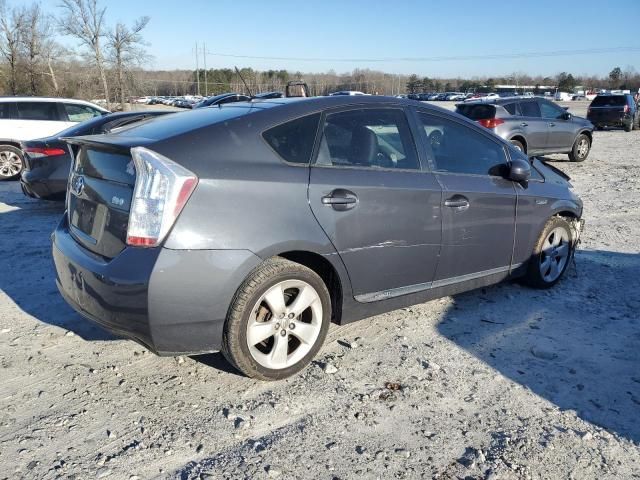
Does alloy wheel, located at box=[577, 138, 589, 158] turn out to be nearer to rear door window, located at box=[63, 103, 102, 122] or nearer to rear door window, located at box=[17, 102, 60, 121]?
rear door window, located at box=[63, 103, 102, 122]

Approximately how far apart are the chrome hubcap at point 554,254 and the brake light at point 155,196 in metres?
3.27

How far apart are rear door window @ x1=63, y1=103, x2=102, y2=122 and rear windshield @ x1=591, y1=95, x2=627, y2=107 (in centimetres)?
2160

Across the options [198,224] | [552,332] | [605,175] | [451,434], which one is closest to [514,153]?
[552,332]

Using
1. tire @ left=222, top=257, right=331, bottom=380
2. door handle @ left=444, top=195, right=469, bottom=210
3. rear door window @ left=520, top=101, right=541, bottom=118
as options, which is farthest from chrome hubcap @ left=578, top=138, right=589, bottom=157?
tire @ left=222, top=257, right=331, bottom=380

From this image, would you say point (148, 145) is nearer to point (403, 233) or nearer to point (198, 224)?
point (198, 224)

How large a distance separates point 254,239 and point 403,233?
1112mm

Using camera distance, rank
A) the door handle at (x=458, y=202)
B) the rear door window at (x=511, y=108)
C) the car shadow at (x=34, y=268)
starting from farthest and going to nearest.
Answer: the rear door window at (x=511, y=108), the car shadow at (x=34, y=268), the door handle at (x=458, y=202)

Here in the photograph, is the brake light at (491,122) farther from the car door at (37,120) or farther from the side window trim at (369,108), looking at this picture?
the car door at (37,120)

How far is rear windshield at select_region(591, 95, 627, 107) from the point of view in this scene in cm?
2327

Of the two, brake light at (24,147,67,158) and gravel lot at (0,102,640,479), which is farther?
brake light at (24,147,67,158)

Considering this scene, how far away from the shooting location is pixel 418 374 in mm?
3320

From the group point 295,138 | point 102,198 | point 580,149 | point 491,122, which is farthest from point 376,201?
point 580,149

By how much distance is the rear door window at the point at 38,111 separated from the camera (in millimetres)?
11242

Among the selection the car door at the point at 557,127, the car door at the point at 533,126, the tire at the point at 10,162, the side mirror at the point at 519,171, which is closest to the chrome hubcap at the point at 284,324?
the side mirror at the point at 519,171
